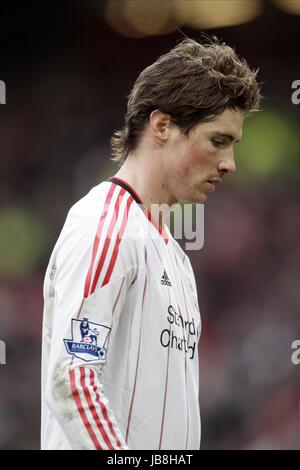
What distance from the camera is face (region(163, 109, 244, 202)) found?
8.62ft

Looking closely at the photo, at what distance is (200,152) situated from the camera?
262cm

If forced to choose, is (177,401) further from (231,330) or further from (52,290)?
Result: (231,330)

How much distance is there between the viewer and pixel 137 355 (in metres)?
2.33

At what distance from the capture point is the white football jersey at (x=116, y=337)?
2.13 meters

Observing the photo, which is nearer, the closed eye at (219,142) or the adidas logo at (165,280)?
the adidas logo at (165,280)

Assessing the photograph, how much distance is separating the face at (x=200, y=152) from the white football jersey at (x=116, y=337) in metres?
0.16

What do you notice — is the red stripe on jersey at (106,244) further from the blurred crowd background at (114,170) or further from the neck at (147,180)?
the blurred crowd background at (114,170)

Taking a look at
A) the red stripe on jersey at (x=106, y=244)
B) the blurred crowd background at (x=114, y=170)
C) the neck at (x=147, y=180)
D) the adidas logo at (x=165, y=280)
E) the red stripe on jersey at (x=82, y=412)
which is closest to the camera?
the red stripe on jersey at (x=82, y=412)

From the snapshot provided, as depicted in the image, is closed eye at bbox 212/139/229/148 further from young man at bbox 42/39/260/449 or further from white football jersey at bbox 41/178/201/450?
white football jersey at bbox 41/178/201/450

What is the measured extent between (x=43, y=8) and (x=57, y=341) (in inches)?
222

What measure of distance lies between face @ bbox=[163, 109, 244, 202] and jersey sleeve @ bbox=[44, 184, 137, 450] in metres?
0.36

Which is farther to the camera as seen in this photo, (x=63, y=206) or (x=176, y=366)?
(x=63, y=206)

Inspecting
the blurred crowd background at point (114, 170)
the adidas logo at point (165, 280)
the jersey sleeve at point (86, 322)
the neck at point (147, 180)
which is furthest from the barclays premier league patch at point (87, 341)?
the blurred crowd background at point (114, 170)

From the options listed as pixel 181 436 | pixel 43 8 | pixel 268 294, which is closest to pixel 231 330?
pixel 268 294
